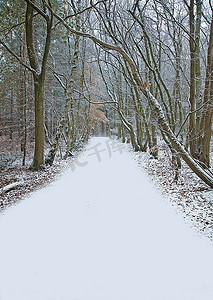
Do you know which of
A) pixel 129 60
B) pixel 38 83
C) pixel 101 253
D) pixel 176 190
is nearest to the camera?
pixel 101 253

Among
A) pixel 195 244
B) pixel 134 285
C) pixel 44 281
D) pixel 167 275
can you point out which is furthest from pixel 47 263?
pixel 195 244

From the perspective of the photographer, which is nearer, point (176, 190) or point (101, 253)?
point (101, 253)

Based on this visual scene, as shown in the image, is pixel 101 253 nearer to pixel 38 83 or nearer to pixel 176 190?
pixel 176 190

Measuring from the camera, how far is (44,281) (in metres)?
2.08

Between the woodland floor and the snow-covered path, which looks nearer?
the snow-covered path

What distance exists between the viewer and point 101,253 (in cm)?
252

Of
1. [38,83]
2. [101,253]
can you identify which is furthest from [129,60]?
[38,83]

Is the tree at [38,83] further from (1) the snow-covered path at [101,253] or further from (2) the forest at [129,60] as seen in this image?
(1) the snow-covered path at [101,253]

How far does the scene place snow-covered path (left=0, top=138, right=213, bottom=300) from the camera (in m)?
1.97

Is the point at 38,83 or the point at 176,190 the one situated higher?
the point at 38,83

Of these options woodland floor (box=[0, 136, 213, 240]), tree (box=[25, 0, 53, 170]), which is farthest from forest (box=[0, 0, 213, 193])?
woodland floor (box=[0, 136, 213, 240])

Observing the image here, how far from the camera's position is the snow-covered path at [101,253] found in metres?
1.97

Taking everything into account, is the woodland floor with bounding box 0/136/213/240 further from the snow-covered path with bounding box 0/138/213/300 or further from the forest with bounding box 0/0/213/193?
the forest with bounding box 0/0/213/193

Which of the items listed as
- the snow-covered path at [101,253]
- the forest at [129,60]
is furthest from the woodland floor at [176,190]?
the forest at [129,60]
